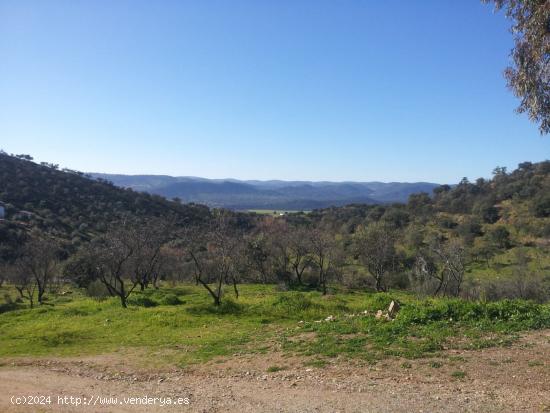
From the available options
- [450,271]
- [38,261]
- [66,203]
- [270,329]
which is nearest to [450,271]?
[450,271]

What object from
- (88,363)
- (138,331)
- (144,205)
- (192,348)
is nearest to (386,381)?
(192,348)

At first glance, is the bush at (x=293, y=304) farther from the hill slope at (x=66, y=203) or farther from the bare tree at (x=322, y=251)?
the hill slope at (x=66, y=203)

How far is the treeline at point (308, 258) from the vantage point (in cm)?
2914

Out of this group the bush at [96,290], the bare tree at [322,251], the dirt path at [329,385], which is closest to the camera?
the dirt path at [329,385]

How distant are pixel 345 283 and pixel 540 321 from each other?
1177 inches

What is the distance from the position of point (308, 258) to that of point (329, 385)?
32.5 metres

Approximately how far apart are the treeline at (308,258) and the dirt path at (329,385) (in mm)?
11575

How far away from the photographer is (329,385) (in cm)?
900

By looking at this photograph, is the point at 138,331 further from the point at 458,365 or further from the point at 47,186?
the point at 47,186

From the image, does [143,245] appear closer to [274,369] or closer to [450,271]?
[274,369]

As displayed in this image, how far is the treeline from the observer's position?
29.1 meters

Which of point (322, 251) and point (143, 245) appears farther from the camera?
point (322, 251)

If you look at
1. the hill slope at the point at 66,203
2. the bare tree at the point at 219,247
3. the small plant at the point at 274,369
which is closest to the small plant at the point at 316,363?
the small plant at the point at 274,369

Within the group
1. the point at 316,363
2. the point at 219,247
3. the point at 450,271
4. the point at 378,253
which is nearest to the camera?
the point at 316,363
